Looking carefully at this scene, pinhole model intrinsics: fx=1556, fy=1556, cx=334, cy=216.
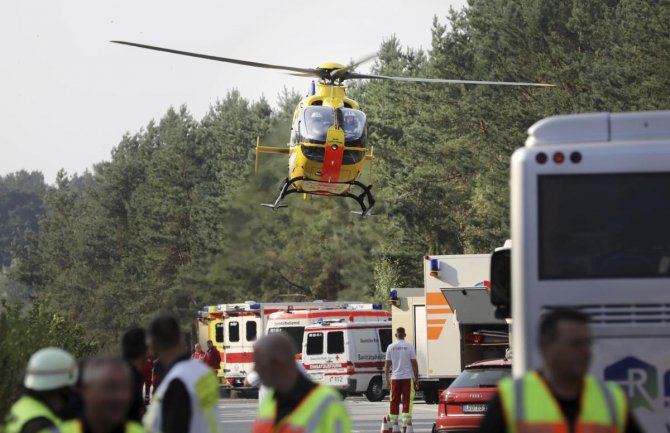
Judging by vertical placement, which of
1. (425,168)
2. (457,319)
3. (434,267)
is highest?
(425,168)

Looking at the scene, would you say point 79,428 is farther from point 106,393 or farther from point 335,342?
point 335,342

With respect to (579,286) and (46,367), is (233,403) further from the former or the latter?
(46,367)

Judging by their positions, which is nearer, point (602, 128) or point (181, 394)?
point (181, 394)

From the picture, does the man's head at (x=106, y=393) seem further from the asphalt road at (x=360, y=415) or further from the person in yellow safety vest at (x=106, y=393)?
the asphalt road at (x=360, y=415)

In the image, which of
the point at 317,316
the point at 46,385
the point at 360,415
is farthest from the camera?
the point at 317,316

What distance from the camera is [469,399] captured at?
20938 mm

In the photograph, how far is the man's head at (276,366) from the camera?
701cm

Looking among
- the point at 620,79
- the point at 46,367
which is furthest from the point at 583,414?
the point at 620,79

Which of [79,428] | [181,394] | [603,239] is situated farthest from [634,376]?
[79,428]

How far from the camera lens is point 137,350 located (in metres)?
10.1

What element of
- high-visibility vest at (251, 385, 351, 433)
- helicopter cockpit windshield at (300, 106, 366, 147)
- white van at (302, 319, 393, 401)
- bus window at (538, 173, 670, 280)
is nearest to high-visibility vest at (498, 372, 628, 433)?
high-visibility vest at (251, 385, 351, 433)

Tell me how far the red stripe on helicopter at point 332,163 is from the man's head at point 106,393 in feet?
94.9

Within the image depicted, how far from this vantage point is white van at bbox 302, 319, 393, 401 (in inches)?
1588

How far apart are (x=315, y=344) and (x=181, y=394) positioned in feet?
110
